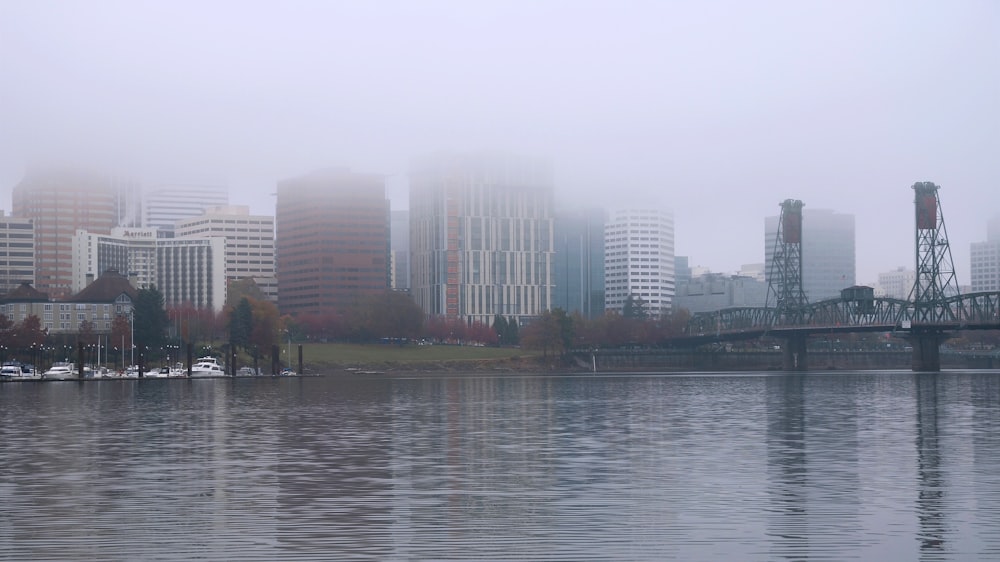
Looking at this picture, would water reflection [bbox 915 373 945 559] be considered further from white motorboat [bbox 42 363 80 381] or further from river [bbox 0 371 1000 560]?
white motorboat [bbox 42 363 80 381]

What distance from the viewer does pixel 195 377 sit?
193000 mm

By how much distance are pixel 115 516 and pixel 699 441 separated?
27092mm

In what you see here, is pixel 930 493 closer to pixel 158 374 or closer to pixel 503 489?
pixel 503 489

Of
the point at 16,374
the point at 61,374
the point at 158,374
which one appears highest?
the point at 16,374

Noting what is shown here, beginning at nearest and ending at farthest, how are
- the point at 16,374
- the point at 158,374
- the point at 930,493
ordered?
1. the point at 930,493
2. the point at 16,374
3. the point at 158,374

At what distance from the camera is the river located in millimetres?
23875

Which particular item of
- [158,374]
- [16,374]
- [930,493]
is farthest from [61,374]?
[930,493]

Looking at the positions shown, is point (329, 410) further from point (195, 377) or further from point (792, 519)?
point (195, 377)

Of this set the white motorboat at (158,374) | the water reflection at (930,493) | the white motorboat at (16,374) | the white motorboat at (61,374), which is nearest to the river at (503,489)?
the water reflection at (930,493)

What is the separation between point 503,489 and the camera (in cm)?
3291

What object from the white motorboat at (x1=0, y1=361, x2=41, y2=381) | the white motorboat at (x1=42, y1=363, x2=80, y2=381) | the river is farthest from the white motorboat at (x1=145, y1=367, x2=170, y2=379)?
the river

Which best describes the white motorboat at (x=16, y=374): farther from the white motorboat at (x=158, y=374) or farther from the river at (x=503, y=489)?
the river at (x=503, y=489)

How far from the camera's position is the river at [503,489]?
23.9 metres

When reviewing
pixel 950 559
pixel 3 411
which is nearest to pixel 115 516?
pixel 950 559
